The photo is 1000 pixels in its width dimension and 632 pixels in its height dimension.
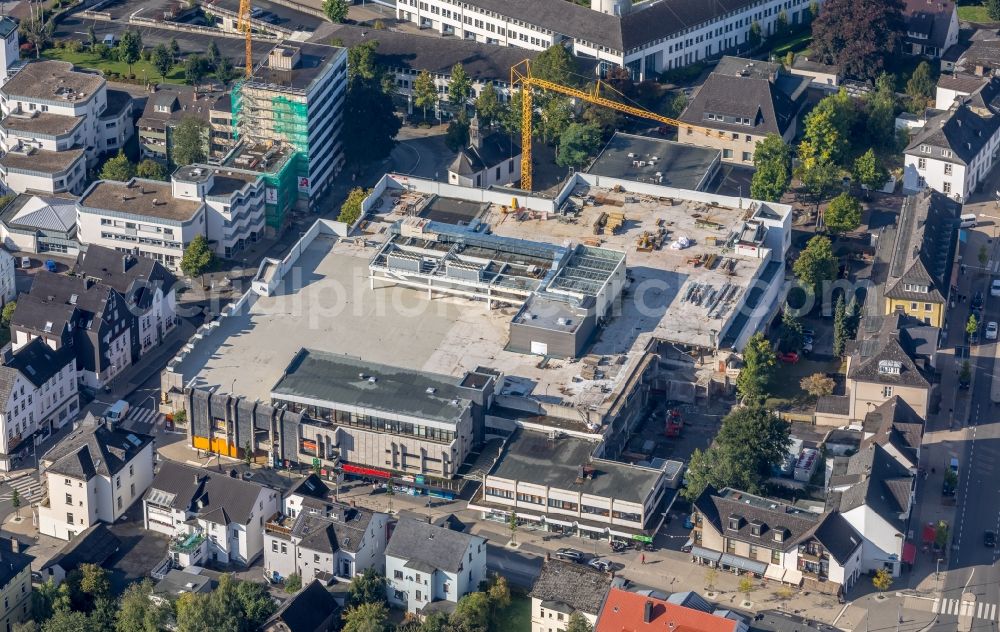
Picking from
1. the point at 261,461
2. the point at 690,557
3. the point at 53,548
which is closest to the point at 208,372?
the point at 261,461

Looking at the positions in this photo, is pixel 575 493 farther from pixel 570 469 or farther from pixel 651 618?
pixel 651 618

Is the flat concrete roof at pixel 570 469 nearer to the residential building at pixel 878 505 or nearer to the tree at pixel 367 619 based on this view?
the residential building at pixel 878 505

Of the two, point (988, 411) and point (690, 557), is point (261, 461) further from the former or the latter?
point (988, 411)

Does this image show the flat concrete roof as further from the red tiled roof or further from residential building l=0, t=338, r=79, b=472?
residential building l=0, t=338, r=79, b=472

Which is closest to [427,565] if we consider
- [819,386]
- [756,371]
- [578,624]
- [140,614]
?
[578,624]

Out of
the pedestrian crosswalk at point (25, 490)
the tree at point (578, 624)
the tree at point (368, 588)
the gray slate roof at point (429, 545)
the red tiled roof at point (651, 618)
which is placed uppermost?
the red tiled roof at point (651, 618)

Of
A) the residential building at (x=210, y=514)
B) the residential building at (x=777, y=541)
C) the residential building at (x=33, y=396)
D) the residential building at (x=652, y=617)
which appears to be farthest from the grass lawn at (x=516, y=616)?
the residential building at (x=33, y=396)
